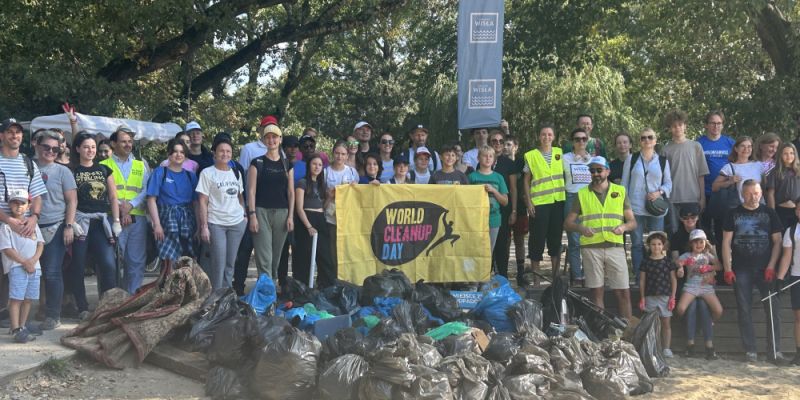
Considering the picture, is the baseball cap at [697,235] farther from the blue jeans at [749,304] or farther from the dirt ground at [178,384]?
the dirt ground at [178,384]

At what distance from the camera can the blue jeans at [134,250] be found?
7973 millimetres

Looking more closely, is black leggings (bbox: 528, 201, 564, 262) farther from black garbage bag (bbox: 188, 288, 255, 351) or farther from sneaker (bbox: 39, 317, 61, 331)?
sneaker (bbox: 39, 317, 61, 331)

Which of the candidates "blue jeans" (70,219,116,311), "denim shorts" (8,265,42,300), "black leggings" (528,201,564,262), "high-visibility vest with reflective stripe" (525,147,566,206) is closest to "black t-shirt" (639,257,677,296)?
"black leggings" (528,201,564,262)

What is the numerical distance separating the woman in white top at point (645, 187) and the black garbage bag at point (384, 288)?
2757mm

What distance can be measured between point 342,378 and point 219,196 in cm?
281

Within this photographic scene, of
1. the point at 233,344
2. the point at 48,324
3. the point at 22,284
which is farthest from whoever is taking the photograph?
the point at 48,324

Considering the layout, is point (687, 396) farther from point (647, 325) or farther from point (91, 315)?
point (91, 315)

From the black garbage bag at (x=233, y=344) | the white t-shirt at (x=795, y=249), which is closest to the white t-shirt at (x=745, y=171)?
the white t-shirt at (x=795, y=249)

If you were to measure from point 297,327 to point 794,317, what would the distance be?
5355 mm

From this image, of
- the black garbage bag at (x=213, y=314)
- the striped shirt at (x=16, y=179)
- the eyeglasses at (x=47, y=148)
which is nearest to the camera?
the black garbage bag at (x=213, y=314)

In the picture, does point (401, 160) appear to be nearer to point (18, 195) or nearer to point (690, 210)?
point (690, 210)

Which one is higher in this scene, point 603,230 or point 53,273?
point 603,230

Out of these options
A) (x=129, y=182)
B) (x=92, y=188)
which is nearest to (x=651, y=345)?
(x=129, y=182)

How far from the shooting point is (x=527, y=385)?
Answer: 6.11 metres
